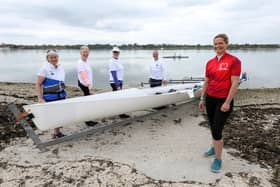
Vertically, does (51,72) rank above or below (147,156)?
above

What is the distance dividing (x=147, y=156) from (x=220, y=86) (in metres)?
1.32

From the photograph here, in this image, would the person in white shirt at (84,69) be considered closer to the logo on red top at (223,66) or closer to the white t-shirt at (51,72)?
the white t-shirt at (51,72)

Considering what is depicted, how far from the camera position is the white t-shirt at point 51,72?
2.76m

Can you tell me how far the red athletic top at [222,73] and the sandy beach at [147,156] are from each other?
0.94m

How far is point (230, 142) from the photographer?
322 centimetres

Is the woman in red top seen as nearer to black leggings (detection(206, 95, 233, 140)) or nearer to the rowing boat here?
black leggings (detection(206, 95, 233, 140))

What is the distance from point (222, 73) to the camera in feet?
7.22

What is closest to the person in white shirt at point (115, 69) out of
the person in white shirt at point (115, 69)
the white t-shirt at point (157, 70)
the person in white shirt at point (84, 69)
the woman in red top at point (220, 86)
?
the person in white shirt at point (115, 69)

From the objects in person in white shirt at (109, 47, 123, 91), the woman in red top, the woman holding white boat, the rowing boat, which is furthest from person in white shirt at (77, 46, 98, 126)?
the woman in red top

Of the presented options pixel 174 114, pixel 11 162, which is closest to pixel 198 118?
pixel 174 114

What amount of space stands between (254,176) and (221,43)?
150 centimetres

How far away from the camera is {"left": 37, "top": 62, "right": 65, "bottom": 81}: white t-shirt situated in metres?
2.76

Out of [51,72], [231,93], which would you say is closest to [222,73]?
[231,93]

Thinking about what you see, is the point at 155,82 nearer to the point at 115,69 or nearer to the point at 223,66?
the point at 115,69
